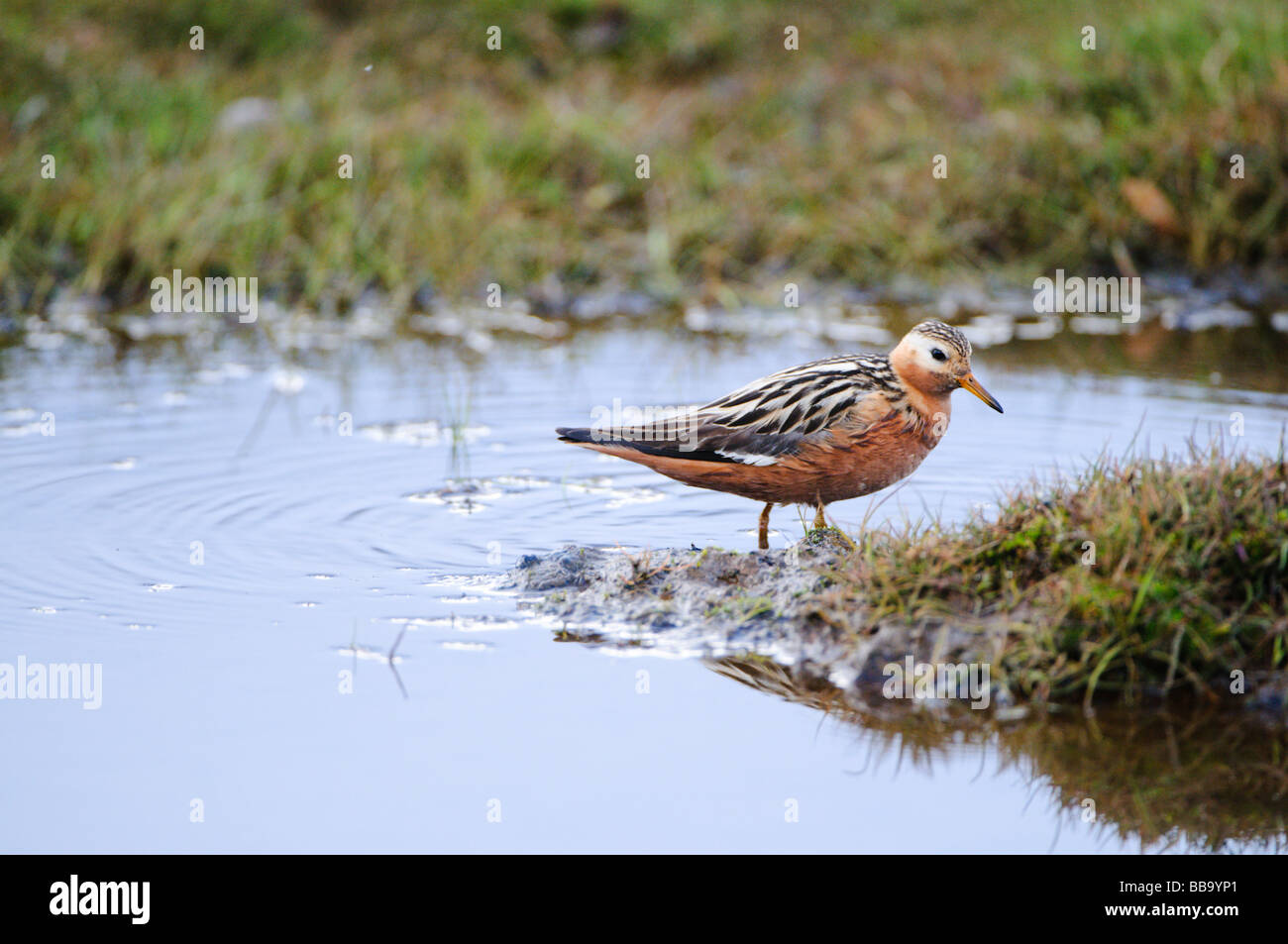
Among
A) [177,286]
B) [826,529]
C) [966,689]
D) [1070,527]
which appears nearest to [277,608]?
[826,529]

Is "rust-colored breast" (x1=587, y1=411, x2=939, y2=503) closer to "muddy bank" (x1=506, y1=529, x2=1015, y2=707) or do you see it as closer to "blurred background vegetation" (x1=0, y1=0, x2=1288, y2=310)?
"muddy bank" (x1=506, y1=529, x2=1015, y2=707)

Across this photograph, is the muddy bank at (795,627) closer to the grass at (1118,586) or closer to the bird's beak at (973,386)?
the grass at (1118,586)

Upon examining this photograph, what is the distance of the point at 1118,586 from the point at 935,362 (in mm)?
1960

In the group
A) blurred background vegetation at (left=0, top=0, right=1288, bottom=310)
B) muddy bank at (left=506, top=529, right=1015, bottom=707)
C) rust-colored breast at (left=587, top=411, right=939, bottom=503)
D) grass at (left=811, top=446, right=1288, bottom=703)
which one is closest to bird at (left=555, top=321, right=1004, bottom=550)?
rust-colored breast at (left=587, top=411, right=939, bottom=503)

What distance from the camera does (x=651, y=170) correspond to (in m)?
13.8

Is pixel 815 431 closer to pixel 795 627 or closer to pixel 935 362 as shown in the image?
pixel 935 362

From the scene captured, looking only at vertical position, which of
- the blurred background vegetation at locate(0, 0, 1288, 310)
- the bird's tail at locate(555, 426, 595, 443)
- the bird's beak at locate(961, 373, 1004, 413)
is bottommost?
the bird's tail at locate(555, 426, 595, 443)

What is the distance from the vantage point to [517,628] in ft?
20.3

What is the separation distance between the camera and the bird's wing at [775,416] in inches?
274

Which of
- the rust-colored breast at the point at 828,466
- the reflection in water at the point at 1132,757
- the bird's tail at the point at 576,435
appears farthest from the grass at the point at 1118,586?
the bird's tail at the point at 576,435

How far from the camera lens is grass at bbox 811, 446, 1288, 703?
5.48m

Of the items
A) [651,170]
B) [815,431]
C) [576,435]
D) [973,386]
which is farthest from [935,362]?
[651,170]

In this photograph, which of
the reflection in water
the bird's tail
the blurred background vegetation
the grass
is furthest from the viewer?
the blurred background vegetation

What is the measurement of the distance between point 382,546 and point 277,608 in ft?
2.68
